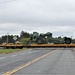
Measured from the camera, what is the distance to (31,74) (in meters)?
16.3

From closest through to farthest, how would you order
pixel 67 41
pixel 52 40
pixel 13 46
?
pixel 13 46 → pixel 67 41 → pixel 52 40

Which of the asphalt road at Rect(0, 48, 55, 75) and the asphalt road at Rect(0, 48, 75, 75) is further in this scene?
the asphalt road at Rect(0, 48, 55, 75)

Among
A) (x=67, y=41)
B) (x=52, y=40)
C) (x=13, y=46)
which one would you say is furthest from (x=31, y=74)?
(x=52, y=40)

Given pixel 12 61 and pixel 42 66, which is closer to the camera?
pixel 42 66

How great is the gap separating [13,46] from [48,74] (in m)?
73.7

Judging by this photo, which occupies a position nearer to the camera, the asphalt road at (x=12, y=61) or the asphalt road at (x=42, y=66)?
the asphalt road at (x=42, y=66)

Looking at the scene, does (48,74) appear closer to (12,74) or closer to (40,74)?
(40,74)

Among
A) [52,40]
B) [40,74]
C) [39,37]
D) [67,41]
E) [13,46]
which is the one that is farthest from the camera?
[52,40]

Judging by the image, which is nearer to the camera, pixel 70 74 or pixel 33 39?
pixel 70 74

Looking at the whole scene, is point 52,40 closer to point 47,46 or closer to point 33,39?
point 33,39

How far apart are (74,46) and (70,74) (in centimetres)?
7467

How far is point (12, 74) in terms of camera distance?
1630 cm

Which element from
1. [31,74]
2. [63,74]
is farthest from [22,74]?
[63,74]

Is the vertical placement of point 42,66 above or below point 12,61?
below
